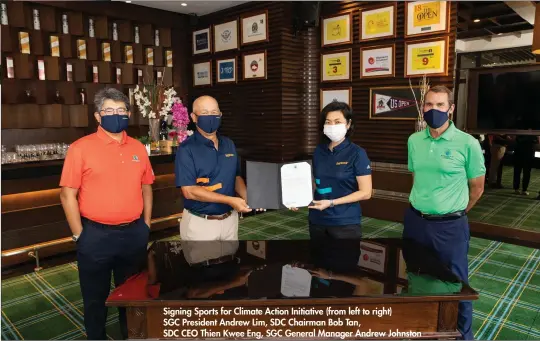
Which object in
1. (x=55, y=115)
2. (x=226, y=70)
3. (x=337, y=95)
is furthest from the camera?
(x=226, y=70)

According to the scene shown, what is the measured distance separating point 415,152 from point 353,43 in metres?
3.69

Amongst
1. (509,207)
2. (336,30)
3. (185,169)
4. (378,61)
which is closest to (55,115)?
(185,169)

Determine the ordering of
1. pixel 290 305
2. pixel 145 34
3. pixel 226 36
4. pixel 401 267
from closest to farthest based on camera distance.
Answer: pixel 290 305, pixel 401 267, pixel 145 34, pixel 226 36

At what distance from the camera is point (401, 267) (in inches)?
74.7

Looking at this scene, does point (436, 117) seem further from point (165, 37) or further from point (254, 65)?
point (165, 37)

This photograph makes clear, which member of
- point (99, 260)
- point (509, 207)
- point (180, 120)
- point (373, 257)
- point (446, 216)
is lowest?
point (509, 207)

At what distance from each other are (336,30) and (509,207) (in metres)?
3.98

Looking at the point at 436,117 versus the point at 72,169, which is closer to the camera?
the point at 72,169

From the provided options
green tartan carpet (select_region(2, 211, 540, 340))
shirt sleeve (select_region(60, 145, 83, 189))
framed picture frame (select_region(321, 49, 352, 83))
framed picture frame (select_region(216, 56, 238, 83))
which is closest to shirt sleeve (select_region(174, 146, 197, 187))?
shirt sleeve (select_region(60, 145, 83, 189))

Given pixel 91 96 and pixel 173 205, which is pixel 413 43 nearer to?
pixel 173 205

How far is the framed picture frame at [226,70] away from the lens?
22.2ft

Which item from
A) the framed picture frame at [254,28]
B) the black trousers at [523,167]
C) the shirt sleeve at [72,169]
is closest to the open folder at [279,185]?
the shirt sleeve at [72,169]

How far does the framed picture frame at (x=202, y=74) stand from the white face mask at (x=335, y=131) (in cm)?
499

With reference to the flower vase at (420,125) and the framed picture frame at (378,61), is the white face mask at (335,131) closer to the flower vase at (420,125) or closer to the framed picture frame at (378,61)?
the flower vase at (420,125)
